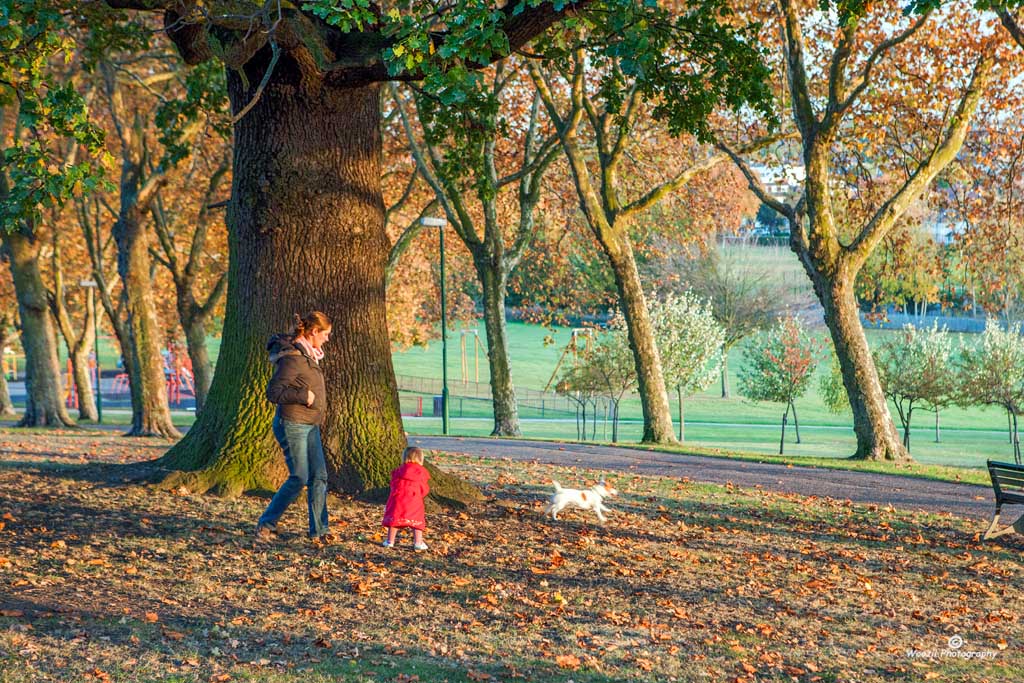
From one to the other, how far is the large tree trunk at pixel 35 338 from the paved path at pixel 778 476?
9.91 metres

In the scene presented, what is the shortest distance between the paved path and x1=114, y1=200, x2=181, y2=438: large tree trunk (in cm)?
609

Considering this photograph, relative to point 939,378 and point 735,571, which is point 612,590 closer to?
point 735,571

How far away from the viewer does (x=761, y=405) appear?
66.3 m

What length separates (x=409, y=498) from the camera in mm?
8531

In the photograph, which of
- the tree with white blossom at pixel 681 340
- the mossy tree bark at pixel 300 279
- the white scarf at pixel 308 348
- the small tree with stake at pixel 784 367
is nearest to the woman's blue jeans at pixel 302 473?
the white scarf at pixel 308 348

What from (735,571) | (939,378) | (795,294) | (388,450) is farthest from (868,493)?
(795,294)

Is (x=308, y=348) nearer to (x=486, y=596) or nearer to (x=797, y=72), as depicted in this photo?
(x=486, y=596)

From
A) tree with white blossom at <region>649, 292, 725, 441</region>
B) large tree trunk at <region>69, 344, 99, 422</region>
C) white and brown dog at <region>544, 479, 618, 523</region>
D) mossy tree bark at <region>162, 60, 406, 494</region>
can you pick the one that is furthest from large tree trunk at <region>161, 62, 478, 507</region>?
tree with white blossom at <region>649, 292, 725, 441</region>

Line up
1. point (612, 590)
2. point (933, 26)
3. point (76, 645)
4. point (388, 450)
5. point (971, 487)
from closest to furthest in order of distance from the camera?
point (76, 645), point (612, 590), point (388, 450), point (971, 487), point (933, 26)

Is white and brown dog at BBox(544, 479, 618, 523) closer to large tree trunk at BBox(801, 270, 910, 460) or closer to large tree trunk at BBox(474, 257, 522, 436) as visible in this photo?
large tree trunk at BBox(801, 270, 910, 460)

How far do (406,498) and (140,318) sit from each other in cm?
1610

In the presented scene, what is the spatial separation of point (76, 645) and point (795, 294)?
67230 mm

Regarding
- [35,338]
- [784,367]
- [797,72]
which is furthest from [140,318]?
[784,367]

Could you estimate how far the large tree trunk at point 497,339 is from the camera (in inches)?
1059
